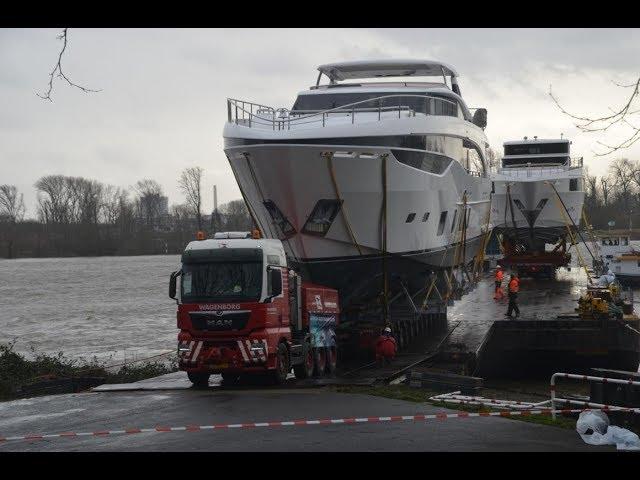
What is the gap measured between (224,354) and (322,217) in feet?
16.2

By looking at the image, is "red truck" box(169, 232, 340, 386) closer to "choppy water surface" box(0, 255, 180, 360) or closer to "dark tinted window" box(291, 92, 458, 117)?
"dark tinted window" box(291, 92, 458, 117)

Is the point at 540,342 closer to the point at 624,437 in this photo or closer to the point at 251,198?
the point at 251,198

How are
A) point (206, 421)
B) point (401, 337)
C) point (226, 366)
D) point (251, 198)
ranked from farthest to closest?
point (401, 337)
point (251, 198)
point (226, 366)
point (206, 421)

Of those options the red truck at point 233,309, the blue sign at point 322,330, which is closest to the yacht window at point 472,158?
the blue sign at point 322,330

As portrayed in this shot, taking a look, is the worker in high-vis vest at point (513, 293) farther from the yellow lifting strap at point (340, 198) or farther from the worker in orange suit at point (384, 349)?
the yellow lifting strap at point (340, 198)

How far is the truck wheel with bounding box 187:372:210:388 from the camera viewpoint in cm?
1658

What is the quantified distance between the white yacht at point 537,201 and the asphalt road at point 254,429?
20670mm

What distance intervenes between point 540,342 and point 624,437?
12.6 m

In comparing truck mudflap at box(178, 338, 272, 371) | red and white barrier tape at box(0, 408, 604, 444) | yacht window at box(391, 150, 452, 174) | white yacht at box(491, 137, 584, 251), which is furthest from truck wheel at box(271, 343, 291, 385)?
white yacht at box(491, 137, 584, 251)

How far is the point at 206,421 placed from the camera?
482 inches

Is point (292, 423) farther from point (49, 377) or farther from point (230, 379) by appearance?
point (49, 377)

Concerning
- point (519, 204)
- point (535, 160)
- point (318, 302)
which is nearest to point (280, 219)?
point (318, 302)

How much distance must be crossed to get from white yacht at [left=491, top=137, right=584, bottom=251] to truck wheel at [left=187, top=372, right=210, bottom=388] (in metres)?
18.8
